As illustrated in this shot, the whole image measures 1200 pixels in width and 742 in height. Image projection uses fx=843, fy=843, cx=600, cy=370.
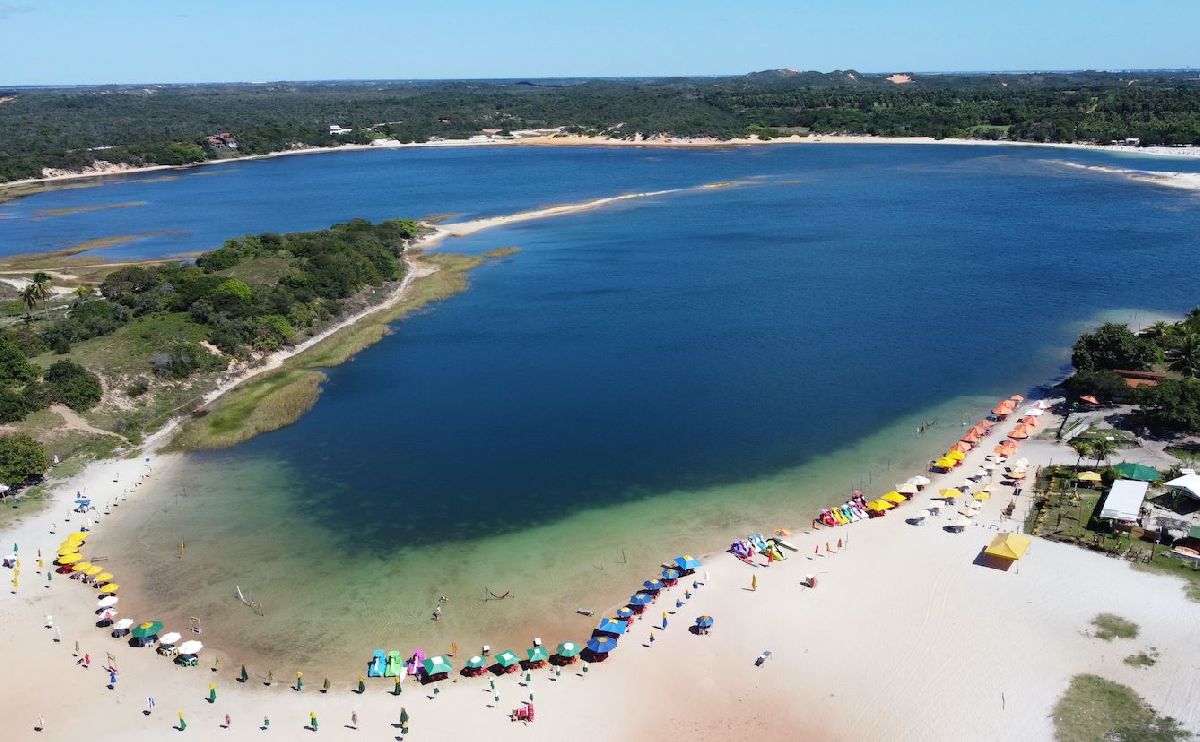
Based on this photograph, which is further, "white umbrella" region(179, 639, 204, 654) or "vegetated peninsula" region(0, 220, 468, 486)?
"vegetated peninsula" region(0, 220, 468, 486)

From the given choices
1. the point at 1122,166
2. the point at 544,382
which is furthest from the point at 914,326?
the point at 1122,166

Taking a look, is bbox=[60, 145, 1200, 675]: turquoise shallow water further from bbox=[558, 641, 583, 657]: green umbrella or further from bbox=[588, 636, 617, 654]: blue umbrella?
bbox=[588, 636, 617, 654]: blue umbrella

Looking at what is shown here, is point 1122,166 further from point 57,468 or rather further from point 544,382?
point 57,468

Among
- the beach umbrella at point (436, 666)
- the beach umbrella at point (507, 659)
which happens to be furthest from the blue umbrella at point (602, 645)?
the beach umbrella at point (436, 666)

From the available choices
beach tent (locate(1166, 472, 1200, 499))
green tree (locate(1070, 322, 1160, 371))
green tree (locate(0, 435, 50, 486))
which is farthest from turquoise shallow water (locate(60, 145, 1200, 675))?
beach tent (locate(1166, 472, 1200, 499))

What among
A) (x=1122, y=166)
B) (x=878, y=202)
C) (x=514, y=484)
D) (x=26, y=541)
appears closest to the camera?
(x=26, y=541)

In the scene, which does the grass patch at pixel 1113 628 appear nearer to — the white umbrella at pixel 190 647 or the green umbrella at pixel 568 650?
the green umbrella at pixel 568 650

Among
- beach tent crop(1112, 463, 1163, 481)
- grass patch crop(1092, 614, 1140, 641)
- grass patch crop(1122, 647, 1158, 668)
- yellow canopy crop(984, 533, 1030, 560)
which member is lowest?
grass patch crop(1122, 647, 1158, 668)
